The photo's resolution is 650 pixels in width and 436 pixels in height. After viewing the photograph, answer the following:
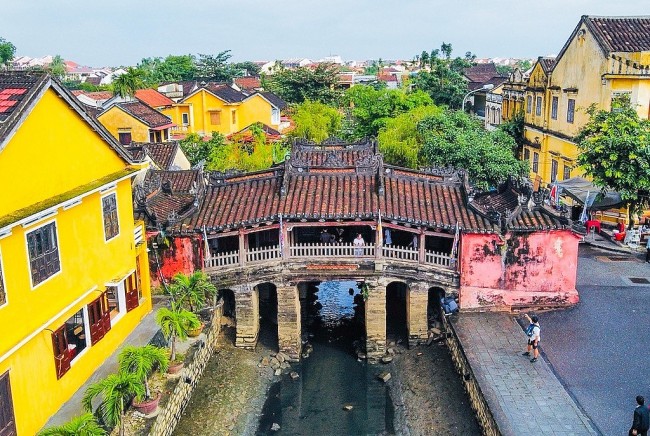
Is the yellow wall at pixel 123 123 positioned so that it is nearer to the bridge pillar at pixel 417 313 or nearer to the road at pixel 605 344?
the bridge pillar at pixel 417 313

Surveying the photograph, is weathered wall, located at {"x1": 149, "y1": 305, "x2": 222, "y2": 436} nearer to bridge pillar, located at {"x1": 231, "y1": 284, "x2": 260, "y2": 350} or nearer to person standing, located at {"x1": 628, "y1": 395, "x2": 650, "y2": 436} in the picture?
bridge pillar, located at {"x1": 231, "y1": 284, "x2": 260, "y2": 350}

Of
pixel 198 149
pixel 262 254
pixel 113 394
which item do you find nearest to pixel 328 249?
pixel 262 254

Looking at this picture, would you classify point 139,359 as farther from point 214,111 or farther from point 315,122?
point 214,111

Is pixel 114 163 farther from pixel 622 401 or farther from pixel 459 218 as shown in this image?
pixel 622 401

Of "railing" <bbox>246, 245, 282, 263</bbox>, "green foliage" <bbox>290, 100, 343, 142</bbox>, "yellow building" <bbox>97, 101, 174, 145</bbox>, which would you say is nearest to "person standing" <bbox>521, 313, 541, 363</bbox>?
"railing" <bbox>246, 245, 282, 263</bbox>

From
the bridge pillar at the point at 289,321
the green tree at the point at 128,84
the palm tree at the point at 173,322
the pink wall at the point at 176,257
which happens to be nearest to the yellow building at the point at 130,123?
the green tree at the point at 128,84

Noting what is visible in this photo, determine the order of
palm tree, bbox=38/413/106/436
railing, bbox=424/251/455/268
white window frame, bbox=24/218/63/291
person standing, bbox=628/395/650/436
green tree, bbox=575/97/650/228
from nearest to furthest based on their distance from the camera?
palm tree, bbox=38/413/106/436 < person standing, bbox=628/395/650/436 < white window frame, bbox=24/218/63/291 < railing, bbox=424/251/455/268 < green tree, bbox=575/97/650/228
